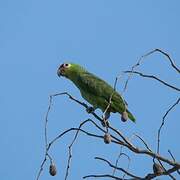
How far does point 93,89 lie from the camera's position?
27.1 feet

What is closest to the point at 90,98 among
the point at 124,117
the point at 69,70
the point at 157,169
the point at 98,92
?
the point at 98,92

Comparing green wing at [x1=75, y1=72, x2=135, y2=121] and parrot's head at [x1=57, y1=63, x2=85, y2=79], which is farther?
parrot's head at [x1=57, y1=63, x2=85, y2=79]

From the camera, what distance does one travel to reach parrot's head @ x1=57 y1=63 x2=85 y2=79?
365 inches

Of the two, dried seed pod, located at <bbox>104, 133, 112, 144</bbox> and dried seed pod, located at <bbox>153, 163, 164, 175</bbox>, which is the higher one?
dried seed pod, located at <bbox>104, 133, 112, 144</bbox>

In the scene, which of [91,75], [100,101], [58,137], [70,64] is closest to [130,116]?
[100,101]

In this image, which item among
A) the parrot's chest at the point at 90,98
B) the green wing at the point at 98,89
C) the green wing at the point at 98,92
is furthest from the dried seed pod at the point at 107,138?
the parrot's chest at the point at 90,98

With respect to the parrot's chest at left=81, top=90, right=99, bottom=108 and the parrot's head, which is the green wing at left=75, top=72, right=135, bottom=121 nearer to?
the parrot's chest at left=81, top=90, right=99, bottom=108

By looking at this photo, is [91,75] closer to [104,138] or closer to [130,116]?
[130,116]

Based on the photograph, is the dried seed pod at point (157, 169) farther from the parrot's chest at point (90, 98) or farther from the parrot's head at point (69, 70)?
the parrot's head at point (69, 70)

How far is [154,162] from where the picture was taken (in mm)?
3926

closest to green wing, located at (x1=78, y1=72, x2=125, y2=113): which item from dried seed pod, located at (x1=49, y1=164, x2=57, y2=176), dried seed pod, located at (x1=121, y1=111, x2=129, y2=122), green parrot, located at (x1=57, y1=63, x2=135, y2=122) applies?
green parrot, located at (x1=57, y1=63, x2=135, y2=122)

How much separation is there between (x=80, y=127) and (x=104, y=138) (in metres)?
0.21

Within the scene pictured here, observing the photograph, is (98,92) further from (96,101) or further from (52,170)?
(52,170)

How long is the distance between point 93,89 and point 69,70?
1324 millimetres
